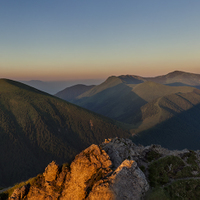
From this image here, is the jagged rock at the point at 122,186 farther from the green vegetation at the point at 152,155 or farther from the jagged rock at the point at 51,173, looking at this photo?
the green vegetation at the point at 152,155

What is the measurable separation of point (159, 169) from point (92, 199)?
14590 millimetres

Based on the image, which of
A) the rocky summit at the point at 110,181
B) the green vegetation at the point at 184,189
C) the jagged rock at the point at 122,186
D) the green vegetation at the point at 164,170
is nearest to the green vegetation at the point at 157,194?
the rocky summit at the point at 110,181

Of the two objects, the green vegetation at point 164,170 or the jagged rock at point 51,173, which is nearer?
the jagged rock at point 51,173

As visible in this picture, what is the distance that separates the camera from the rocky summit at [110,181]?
21.2m

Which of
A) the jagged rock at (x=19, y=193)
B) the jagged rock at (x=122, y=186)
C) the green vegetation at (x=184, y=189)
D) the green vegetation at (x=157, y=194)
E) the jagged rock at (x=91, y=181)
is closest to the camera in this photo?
the jagged rock at (x=122, y=186)

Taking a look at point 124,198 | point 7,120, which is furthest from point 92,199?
point 7,120

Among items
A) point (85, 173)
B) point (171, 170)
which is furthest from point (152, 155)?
point (85, 173)

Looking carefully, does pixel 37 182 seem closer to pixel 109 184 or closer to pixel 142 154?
pixel 109 184

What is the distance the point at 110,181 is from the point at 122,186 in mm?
1716

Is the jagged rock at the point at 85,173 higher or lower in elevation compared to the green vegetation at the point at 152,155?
higher

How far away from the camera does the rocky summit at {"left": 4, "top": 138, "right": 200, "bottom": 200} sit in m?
21.2

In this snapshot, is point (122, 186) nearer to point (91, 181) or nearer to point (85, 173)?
point (91, 181)

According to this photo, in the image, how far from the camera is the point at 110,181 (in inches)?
848

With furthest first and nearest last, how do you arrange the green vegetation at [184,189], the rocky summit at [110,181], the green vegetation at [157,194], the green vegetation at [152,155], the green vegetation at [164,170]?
the green vegetation at [152,155] → the green vegetation at [164,170] → the green vegetation at [184,189] → the rocky summit at [110,181] → the green vegetation at [157,194]
